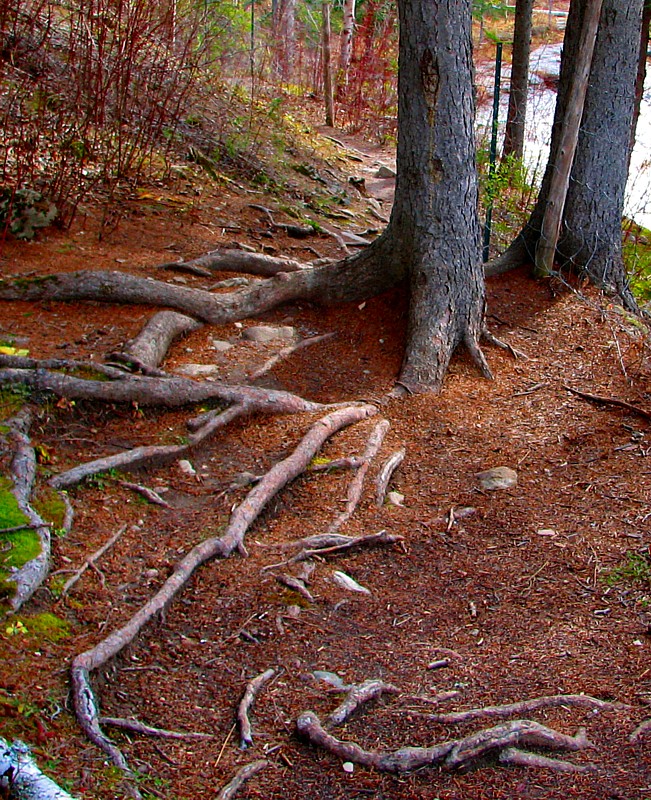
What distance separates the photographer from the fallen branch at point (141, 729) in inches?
119

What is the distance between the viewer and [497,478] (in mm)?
5293

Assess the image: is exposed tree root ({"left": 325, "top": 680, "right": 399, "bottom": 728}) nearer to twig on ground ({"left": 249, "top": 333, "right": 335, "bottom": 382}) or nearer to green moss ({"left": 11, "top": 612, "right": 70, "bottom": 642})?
green moss ({"left": 11, "top": 612, "right": 70, "bottom": 642})

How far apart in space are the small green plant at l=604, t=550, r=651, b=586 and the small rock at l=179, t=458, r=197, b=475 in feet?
7.71

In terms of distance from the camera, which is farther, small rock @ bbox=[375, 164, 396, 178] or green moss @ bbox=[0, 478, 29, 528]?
small rock @ bbox=[375, 164, 396, 178]

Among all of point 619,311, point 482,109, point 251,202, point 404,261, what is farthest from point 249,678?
point 482,109

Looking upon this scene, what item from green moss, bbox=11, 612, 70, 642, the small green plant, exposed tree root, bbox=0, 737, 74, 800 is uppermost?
exposed tree root, bbox=0, 737, 74, 800

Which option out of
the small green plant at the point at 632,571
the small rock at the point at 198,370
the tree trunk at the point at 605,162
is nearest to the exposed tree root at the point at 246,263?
the small rock at the point at 198,370

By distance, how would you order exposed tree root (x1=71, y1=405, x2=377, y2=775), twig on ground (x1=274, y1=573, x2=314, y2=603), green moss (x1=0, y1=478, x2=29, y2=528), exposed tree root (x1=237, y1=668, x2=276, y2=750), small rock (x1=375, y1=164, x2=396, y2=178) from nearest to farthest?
exposed tree root (x1=71, y1=405, x2=377, y2=775) → exposed tree root (x1=237, y1=668, x2=276, y2=750) → green moss (x1=0, y1=478, x2=29, y2=528) → twig on ground (x1=274, y1=573, x2=314, y2=603) → small rock (x1=375, y1=164, x2=396, y2=178)

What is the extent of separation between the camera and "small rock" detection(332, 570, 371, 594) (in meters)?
4.22

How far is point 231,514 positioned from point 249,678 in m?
1.20

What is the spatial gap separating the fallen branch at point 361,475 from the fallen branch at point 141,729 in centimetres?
169

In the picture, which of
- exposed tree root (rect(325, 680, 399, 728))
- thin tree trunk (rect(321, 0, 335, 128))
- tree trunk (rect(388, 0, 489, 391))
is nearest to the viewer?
exposed tree root (rect(325, 680, 399, 728))

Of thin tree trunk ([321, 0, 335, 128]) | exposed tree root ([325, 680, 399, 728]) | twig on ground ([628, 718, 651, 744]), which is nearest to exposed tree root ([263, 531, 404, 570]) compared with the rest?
exposed tree root ([325, 680, 399, 728])

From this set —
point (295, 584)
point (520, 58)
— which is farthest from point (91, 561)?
point (520, 58)
